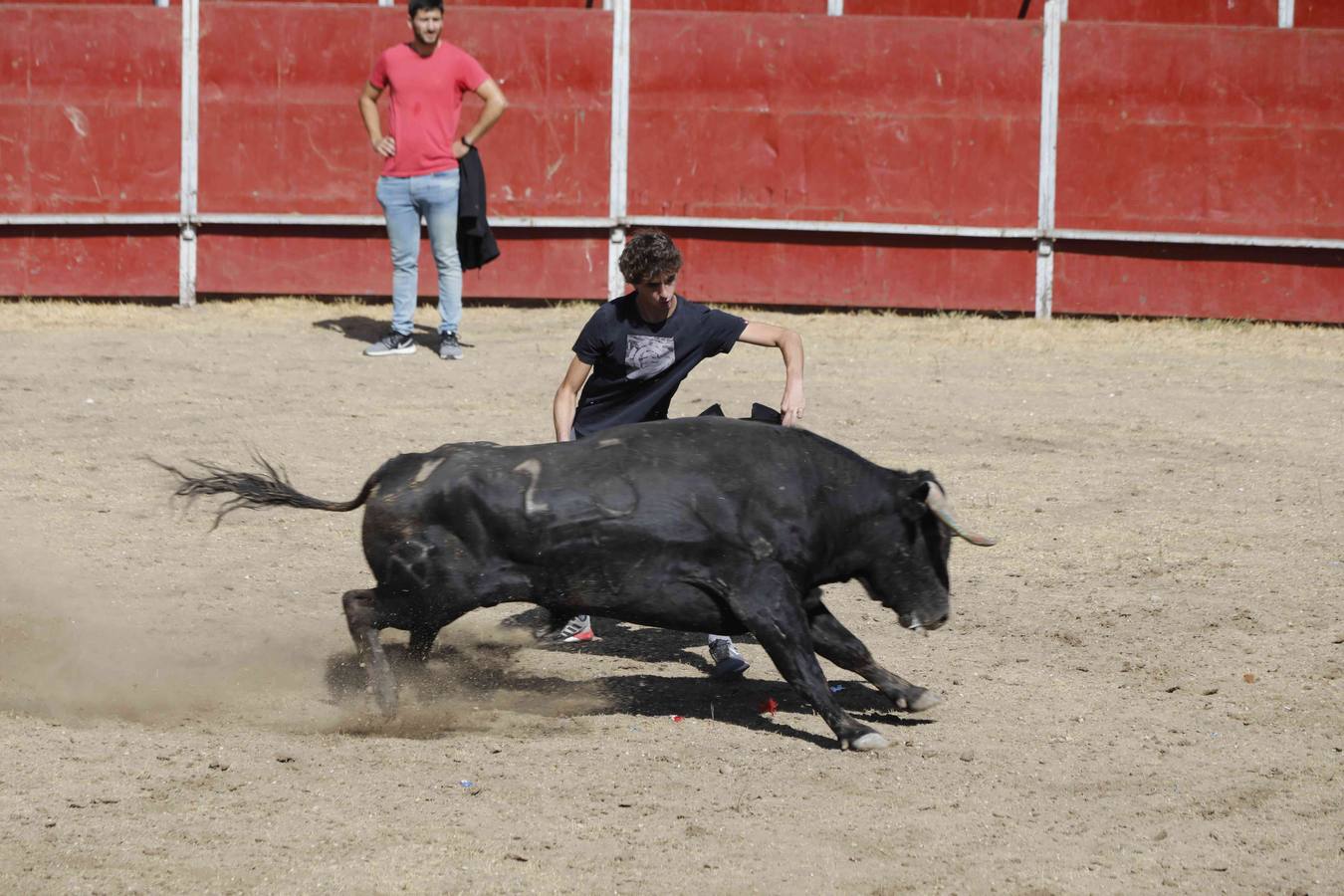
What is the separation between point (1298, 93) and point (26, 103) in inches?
350

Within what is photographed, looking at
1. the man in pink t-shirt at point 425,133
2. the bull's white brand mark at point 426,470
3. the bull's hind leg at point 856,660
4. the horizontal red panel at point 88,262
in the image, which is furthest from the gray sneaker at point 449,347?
the bull's hind leg at point 856,660

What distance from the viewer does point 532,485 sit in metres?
5.40

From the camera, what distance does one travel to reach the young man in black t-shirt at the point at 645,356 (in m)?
6.03

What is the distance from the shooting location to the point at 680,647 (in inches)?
259

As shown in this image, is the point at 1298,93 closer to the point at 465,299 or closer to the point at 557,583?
the point at 465,299

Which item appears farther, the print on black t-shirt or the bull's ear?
the print on black t-shirt

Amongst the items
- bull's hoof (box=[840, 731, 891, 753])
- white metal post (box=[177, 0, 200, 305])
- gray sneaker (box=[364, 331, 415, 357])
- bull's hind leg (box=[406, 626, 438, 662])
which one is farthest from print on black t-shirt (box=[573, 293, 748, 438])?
white metal post (box=[177, 0, 200, 305])

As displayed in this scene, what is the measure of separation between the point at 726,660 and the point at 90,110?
8665mm

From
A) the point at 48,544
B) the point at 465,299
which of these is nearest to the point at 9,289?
the point at 465,299

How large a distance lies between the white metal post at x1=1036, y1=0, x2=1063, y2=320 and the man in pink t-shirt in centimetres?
421

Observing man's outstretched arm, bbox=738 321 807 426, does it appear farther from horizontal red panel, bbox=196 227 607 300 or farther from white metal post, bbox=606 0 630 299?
Answer: horizontal red panel, bbox=196 227 607 300

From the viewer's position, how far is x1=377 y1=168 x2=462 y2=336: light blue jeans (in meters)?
11.0

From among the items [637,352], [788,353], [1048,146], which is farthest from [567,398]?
[1048,146]

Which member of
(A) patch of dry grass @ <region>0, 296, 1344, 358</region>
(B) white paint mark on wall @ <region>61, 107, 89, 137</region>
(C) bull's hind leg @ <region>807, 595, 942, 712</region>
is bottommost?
(C) bull's hind leg @ <region>807, 595, 942, 712</region>
